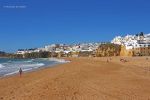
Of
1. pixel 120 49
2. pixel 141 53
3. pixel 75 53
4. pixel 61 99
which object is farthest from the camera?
pixel 75 53

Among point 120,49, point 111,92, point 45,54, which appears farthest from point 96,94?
point 45,54

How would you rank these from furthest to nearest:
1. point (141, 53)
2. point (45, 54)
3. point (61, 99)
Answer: point (45, 54)
point (141, 53)
point (61, 99)

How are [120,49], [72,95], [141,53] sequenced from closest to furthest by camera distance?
[72,95]
[141,53]
[120,49]

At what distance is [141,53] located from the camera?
10612 centimetres

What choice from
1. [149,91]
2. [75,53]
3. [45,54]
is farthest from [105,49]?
[149,91]

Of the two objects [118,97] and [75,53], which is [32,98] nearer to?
[118,97]

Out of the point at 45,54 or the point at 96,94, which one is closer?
the point at 96,94

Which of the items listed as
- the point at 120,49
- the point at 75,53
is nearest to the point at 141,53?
the point at 120,49

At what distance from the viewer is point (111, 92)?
1378cm

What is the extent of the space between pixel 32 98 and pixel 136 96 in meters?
3.84

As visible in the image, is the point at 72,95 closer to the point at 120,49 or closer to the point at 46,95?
the point at 46,95

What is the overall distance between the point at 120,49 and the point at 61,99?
4431 inches

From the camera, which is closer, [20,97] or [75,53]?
[20,97]

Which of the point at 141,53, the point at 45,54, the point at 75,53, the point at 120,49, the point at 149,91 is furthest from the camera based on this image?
the point at 45,54
